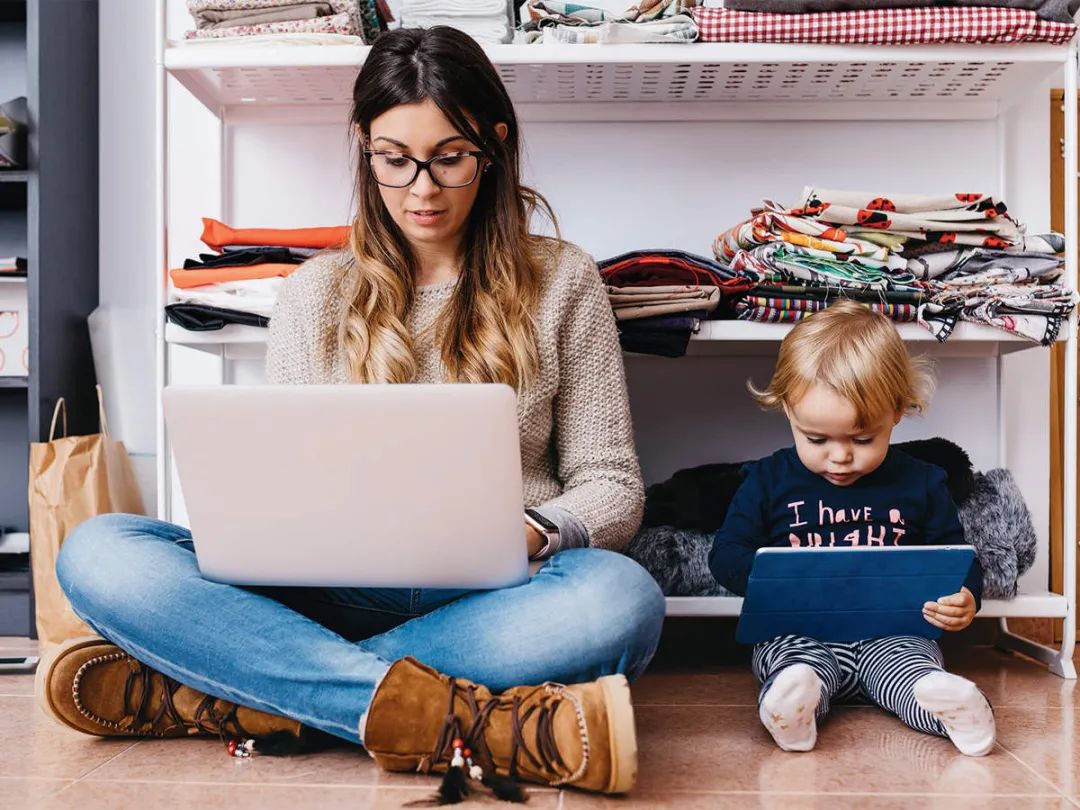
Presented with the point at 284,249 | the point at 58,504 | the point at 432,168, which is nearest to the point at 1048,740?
the point at 432,168

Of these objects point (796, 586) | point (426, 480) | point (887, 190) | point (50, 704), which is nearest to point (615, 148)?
point (887, 190)

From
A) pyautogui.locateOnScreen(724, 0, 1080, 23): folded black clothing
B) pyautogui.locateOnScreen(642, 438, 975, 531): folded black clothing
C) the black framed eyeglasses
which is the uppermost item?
pyautogui.locateOnScreen(724, 0, 1080, 23): folded black clothing

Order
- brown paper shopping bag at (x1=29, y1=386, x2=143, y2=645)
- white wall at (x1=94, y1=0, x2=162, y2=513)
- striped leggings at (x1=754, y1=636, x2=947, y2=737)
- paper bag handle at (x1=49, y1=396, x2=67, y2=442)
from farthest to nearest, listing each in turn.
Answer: white wall at (x1=94, y1=0, x2=162, y2=513)
paper bag handle at (x1=49, y1=396, x2=67, y2=442)
brown paper shopping bag at (x1=29, y1=386, x2=143, y2=645)
striped leggings at (x1=754, y1=636, x2=947, y2=737)

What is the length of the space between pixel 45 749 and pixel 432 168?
0.81m

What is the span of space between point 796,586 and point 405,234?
0.68 m

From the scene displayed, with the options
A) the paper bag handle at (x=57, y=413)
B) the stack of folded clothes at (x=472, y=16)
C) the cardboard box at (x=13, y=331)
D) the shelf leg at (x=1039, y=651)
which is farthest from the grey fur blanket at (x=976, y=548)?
the cardboard box at (x=13, y=331)

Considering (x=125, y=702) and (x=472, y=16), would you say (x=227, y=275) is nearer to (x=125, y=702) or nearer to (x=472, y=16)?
(x=472, y=16)

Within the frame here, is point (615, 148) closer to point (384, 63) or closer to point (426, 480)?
point (384, 63)

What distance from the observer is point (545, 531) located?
115 cm

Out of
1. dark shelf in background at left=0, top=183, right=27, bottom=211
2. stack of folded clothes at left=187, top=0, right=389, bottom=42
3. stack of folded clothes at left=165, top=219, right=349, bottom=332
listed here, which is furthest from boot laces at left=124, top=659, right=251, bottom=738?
dark shelf in background at left=0, top=183, right=27, bottom=211

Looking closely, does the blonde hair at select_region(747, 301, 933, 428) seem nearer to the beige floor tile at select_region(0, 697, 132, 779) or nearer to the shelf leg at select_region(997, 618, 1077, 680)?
the shelf leg at select_region(997, 618, 1077, 680)

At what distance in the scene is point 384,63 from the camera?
1299 mm

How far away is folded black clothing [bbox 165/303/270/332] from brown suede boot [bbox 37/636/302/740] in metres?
0.60

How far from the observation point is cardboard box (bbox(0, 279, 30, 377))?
2068mm
